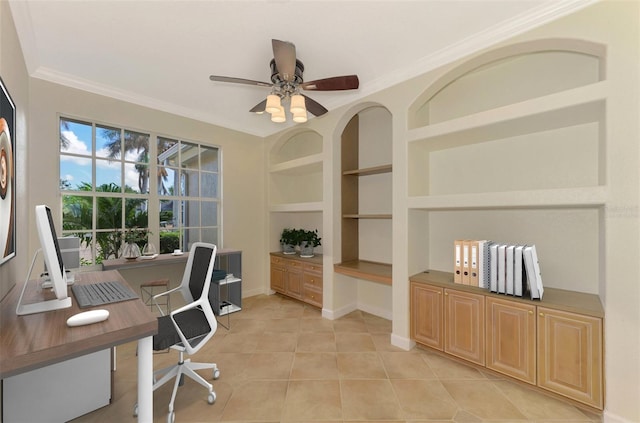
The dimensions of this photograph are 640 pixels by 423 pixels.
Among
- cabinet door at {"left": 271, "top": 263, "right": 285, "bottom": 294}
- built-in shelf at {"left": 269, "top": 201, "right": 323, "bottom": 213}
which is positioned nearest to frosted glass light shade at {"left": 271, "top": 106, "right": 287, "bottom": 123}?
built-in shelf at {"left": 269, "top": 201, "right": 323, "bottom": 213}

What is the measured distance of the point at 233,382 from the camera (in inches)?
88.7

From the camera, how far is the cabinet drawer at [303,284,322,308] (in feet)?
12.6

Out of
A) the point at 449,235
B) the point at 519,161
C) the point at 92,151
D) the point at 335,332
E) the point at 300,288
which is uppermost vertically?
the point at 92,151

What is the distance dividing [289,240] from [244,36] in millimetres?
3037

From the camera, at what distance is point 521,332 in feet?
6.93

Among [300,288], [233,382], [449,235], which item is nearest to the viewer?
[233,382]

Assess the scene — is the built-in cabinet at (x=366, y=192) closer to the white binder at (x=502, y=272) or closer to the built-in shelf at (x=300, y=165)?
the built-in shelf at (x=300, y=165)

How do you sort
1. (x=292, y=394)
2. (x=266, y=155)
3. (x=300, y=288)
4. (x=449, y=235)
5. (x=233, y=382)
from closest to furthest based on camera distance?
(x=292, y=394)
(x=233, y=382)
(x=449, y=235)
(x=300, y=288)
(x=266, y=155)

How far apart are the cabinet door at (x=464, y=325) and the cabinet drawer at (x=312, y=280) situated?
1803 millimetres

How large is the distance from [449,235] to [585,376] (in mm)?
1517

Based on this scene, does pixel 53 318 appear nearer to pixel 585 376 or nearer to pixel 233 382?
pixel 233 382

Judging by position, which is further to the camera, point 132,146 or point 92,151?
point 132,146

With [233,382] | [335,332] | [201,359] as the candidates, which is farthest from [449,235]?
[201,359]

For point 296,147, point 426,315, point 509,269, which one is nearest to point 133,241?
point 296,147
